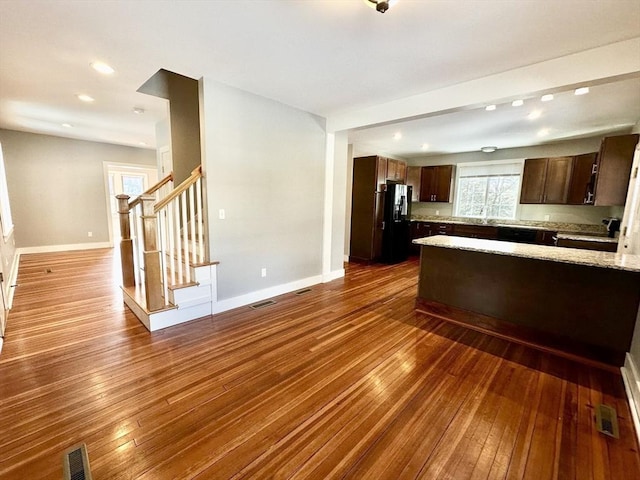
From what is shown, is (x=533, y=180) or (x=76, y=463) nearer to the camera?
(x=76, y=463)

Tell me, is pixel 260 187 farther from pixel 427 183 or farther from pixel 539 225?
pixel 539 225

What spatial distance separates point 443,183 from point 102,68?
268 inches

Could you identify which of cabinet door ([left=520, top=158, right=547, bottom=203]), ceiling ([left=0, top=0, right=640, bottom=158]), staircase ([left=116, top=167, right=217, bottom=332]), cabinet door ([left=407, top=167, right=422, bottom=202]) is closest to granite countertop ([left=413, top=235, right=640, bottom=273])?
ceiling ([left=0, top=0, right=640, bottom=158])

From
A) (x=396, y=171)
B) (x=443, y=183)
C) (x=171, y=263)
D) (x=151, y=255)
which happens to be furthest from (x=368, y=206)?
(x=151, y=255)

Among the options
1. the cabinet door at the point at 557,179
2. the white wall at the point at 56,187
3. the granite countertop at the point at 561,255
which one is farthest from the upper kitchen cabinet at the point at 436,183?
the white wall at the point at 56,187

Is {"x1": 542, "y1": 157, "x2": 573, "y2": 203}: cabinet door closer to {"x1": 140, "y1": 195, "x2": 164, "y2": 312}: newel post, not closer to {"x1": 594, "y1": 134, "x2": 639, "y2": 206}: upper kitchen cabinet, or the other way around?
{"x1": 594, "y1": 134, "x2": 639, "y2": 206}: upper kitchen cabinet

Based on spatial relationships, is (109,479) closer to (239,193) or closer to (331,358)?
(331,358)

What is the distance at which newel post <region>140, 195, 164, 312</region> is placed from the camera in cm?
268

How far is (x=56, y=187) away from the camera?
615 centimetres

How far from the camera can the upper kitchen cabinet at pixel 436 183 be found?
688 cm

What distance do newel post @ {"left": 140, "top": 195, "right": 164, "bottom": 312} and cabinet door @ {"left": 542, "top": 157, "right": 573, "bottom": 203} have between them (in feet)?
22.4

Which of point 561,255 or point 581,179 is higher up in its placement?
point 581,179

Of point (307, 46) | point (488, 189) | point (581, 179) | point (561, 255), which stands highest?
point (307, 46)

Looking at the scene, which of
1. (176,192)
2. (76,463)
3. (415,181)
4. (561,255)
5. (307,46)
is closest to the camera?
(76,463)
